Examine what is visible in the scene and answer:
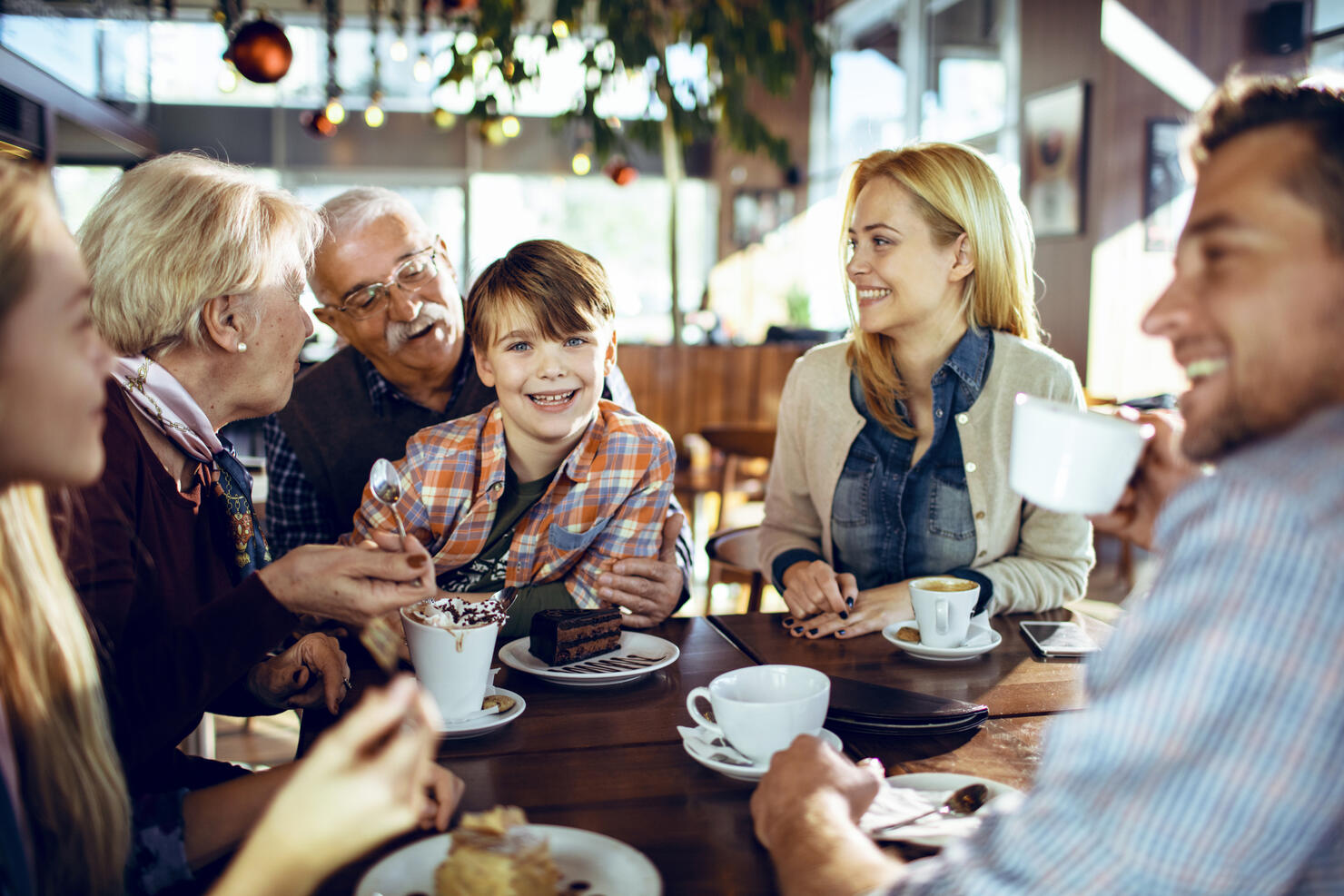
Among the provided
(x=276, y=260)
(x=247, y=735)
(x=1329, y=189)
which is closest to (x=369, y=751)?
(x=1329, y=189)

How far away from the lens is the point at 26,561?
3.02 feet

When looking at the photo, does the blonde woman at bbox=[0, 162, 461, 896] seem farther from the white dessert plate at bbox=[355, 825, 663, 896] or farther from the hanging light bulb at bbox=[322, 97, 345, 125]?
the hanging light bulb at bbox=[322, 97, 345, 125]

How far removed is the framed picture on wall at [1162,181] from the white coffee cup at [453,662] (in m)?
5.15

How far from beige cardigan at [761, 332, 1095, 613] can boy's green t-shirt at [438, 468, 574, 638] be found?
0.48 m

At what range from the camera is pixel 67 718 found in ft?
3.05

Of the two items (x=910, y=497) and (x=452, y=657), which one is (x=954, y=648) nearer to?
(x=910, y=497)

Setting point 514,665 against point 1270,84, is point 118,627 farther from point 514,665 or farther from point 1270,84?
point 1270,84

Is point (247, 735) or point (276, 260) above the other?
point (276, 260)

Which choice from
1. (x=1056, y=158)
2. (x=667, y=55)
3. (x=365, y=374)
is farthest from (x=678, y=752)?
(x=1056, y=158)

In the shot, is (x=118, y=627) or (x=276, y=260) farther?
(x=276, y=260)

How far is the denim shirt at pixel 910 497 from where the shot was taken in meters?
1.96

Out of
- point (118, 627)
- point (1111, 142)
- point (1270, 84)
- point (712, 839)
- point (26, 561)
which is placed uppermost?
point (1111, 142)

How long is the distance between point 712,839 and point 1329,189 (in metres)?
0.71

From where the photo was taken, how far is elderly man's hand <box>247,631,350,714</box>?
4.49ft
